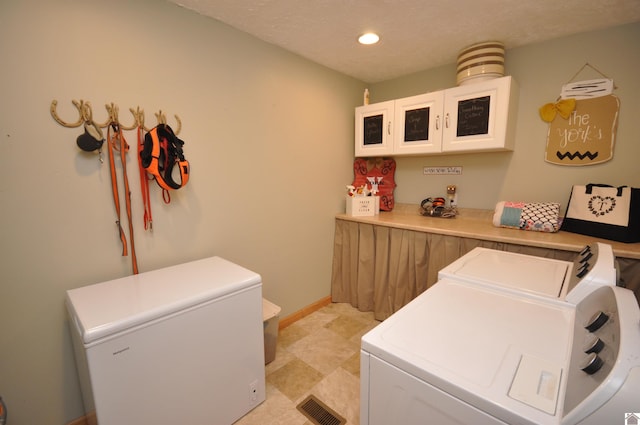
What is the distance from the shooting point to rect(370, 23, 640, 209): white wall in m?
1.80

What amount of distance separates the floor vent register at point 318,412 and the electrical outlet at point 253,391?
27cm

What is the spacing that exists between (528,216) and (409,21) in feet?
5.33

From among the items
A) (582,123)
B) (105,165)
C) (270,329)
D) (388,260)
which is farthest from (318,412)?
(582,123)

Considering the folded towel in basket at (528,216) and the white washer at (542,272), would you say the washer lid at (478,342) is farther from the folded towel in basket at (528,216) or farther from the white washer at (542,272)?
the folded towel in basket at (528,216)

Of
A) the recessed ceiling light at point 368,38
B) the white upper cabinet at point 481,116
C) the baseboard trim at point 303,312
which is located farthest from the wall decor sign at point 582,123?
the baseboard trim at point 303,312

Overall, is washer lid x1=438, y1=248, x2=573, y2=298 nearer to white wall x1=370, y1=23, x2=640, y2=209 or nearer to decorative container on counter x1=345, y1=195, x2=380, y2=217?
white wall x1=370, y1=23, x2=640, y2=209

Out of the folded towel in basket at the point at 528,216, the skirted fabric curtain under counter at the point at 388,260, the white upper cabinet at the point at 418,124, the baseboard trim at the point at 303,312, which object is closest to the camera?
the folded towel in basket at the point at 528,216

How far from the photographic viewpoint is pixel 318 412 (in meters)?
1.59

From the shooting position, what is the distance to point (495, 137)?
2.02 meters

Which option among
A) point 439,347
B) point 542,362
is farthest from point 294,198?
point 542,362

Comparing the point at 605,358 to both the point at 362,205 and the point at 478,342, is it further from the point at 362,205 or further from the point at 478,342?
the point at 362,205

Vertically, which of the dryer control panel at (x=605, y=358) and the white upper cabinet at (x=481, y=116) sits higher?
the white upper cabinet at (x=481, y=116)

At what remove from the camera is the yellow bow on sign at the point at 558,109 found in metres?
1.95

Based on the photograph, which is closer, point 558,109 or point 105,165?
point 105,165
